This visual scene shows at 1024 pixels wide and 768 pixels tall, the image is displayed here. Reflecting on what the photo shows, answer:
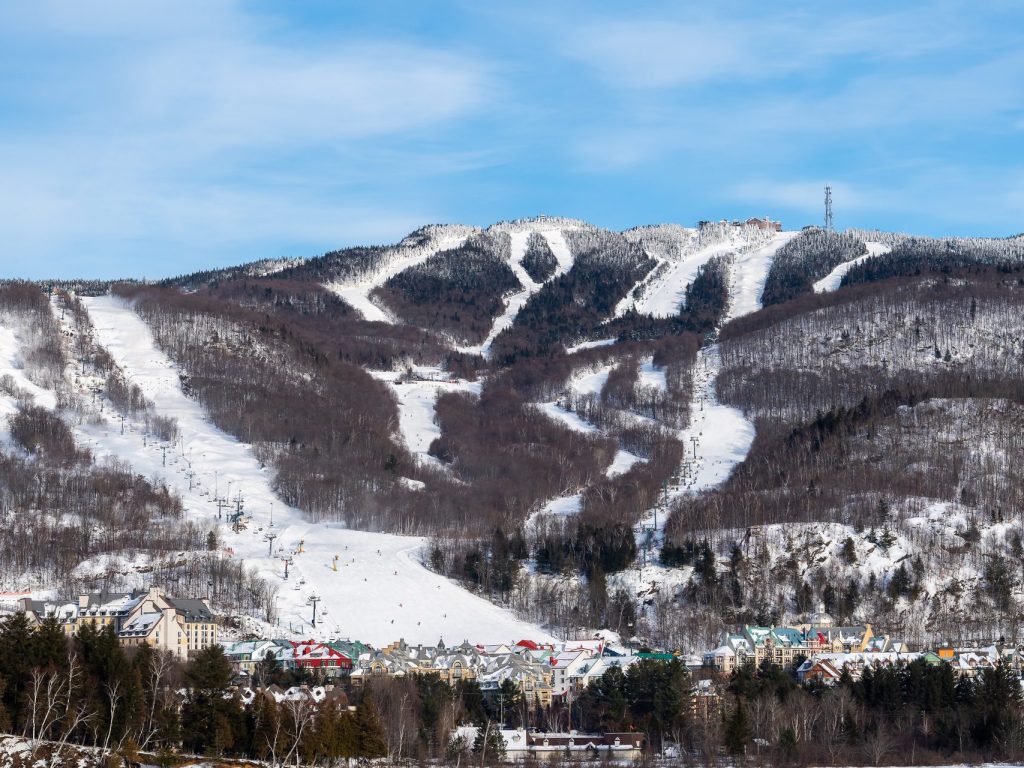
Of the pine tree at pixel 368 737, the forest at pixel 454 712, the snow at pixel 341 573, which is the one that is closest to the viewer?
the forest at pixel 454 712

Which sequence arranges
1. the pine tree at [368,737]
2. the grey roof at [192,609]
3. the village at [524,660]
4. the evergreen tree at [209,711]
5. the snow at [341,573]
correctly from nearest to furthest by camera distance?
the evergreen tree at [209,711]
the pine tree at [368,737]
the village at [524,660]
the grey roof at [192,609]
the snow at [341,573]

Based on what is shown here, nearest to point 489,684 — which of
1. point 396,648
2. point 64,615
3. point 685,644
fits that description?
point 396,648

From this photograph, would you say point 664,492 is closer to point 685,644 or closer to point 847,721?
point 685,644

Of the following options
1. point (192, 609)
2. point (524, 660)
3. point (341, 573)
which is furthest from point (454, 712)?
point (341, 573)

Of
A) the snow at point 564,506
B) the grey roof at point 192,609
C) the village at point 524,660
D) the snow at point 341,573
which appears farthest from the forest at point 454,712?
the snow at point 564,506

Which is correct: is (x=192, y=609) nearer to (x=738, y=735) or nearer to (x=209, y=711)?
(x=209, y=711)

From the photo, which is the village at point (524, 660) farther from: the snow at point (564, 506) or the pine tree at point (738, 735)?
the snow at point (564, 506)

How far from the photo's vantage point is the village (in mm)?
97438

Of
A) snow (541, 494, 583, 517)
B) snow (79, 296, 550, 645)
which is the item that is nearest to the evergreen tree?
snow (79, 296, 550, 645)

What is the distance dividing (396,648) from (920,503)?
5649 centimetres

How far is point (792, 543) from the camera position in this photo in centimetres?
14588

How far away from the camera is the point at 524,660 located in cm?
11531

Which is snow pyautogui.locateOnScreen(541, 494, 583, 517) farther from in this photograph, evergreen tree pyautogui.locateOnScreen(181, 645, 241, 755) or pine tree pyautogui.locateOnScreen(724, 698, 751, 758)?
evergreen tree pyautogui.locateOnScreen(181, 645, 241, 755)

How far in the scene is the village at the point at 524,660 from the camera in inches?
3836
